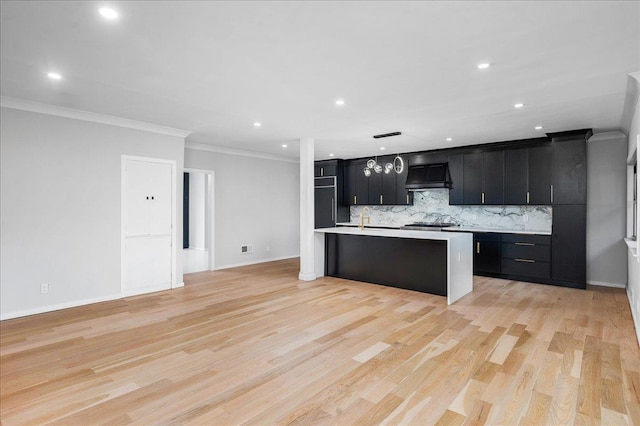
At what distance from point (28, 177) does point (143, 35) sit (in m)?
3.00

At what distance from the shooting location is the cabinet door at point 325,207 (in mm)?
9102

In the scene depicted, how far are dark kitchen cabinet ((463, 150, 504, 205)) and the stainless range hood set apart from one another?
1.28 feet

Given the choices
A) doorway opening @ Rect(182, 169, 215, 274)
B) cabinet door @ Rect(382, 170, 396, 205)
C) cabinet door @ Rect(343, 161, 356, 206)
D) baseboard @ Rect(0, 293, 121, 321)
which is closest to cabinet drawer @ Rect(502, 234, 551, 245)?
cabinet door @ Rect(382, 170, 396, 205)

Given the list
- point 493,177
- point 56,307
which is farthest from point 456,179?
point 56,307

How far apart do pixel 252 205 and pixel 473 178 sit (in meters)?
4.80

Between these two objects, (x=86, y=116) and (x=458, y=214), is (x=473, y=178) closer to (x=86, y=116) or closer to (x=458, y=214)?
(x=458, y=214)

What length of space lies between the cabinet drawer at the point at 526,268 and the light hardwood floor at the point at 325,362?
1010 millimetres

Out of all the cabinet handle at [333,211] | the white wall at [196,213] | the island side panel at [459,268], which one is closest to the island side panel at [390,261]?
the island side panel at [459,268]

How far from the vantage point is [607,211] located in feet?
18.9

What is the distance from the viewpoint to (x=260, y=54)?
2.88 metres

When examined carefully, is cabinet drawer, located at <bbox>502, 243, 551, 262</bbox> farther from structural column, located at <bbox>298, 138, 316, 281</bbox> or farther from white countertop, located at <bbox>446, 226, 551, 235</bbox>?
structural column, located at <bbox>298, 138, 316, 281</bbox>

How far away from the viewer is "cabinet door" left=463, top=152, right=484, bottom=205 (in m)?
6.99

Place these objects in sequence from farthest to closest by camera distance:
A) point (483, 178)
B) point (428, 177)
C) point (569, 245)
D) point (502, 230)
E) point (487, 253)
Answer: point (428, 177) < point (483, 178) < point (502, 230) < point (487, 253) < point (569, 245)

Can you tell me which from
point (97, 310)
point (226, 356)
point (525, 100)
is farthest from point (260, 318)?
point (525, 100)
